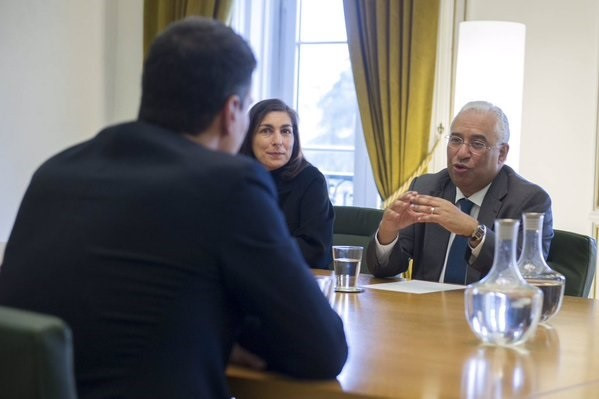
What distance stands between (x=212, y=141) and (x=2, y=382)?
590mm

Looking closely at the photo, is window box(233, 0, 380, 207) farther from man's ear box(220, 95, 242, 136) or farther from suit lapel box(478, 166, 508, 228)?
man's ear box(220, 95, 242, 136)

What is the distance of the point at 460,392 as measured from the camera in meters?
1.45

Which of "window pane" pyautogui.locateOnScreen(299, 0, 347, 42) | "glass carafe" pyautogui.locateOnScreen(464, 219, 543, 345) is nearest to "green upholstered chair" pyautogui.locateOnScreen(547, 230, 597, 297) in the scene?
"glass carafe" pyautogui.locateOnScreen(464, 219, 543, 345)

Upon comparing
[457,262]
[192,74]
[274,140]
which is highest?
[192,74]

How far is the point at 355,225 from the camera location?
365 cm

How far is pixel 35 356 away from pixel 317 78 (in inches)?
171

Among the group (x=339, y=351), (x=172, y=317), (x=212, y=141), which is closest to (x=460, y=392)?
(x=339, y=351)

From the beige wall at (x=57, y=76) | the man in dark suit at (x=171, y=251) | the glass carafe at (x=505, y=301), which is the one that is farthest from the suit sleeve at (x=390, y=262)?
the beige wall at (x=57, y=76)

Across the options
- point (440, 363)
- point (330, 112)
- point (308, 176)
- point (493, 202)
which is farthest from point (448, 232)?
point (330, 112)

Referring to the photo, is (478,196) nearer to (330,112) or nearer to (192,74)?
(192,74)

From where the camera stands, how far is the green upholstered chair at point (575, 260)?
276cm

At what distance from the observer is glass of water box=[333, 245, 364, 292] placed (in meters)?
2.50

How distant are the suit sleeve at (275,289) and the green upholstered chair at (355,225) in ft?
6.75

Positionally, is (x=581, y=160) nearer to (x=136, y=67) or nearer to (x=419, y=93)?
(x=419, y=93)
